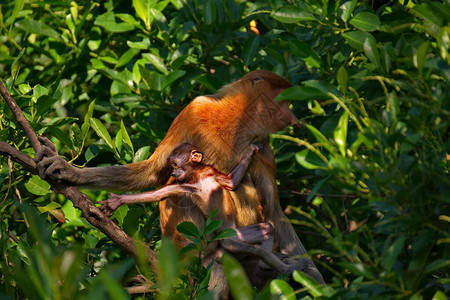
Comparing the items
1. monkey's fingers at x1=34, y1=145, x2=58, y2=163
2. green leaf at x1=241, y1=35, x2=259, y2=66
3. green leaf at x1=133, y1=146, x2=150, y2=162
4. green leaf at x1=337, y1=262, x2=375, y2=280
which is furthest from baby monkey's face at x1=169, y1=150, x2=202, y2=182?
green leaf at x1=337, y1=262, x2=375, y2=280

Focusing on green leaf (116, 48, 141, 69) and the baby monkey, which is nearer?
the baby monkey

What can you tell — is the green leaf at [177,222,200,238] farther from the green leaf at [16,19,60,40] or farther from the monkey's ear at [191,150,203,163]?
the green leaf at [16,19,60,40]

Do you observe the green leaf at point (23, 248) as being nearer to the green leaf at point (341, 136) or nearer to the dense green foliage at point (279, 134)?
the dense green foliage at point (279, 134)

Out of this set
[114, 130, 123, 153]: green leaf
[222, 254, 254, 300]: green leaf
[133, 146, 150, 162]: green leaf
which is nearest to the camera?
[222, 254, 254, 300]: green leaf

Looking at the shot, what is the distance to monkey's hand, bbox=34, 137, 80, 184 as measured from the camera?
12.7 ft

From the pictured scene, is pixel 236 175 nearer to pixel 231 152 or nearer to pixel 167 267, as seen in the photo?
pixel 231 152

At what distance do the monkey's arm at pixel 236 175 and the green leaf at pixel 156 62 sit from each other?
981 millimetres

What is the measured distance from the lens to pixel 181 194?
440 cm

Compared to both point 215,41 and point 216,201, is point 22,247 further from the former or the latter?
point 215,41

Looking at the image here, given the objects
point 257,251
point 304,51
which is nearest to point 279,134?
point 304,51

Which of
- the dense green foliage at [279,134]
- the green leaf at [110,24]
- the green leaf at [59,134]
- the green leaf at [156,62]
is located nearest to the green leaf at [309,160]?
the dense green foliage at [279,134]

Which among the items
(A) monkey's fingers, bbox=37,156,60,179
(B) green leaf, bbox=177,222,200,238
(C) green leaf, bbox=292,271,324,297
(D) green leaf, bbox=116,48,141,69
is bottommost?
(D) green leaf, bbox=116,48,141,69

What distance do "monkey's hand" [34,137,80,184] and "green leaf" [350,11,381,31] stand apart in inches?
67.6

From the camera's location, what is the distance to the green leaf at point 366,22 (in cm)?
359
